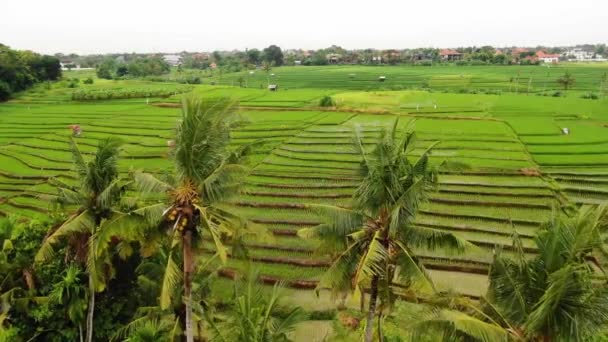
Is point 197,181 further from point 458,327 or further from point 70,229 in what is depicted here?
point 458,327

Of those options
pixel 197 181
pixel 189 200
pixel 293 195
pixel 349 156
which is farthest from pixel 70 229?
pixel 349 156

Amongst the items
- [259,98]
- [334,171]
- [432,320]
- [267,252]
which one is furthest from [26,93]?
[432,320]

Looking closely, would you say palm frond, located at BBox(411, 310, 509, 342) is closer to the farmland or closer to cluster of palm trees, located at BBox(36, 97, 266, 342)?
the farmland

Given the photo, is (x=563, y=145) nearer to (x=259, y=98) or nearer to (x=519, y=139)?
(x=519, y=139)

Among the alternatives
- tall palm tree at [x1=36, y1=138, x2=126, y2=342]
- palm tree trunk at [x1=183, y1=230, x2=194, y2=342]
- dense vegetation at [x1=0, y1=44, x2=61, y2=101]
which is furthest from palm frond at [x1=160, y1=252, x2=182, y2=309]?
dense vegetation at [x1=0, y1=44, x2=61, y2=101]

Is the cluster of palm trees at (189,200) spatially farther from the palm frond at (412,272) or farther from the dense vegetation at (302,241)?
the palm frond at (412,272)

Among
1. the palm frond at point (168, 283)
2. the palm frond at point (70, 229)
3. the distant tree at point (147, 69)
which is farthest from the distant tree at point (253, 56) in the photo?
the palm frond at point (168, 283)
